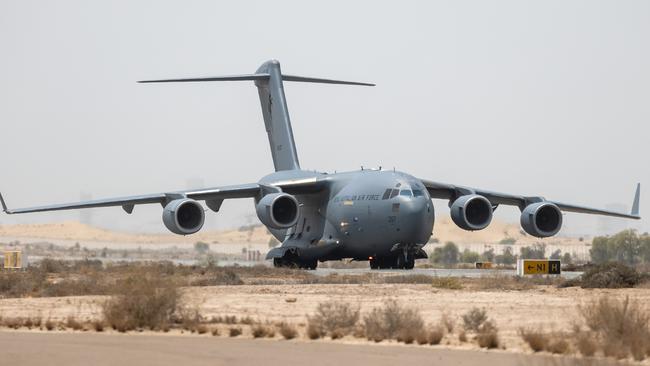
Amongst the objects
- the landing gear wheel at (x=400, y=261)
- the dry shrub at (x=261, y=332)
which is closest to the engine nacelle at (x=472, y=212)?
the landing gear wheel at (x=400, y=261)

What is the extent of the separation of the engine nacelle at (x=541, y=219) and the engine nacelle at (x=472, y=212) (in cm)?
134

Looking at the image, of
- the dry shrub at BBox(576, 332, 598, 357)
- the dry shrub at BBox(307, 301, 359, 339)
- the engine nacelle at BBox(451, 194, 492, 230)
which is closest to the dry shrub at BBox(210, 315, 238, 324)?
the dry shrub at BBox(307, 301, 359, 339)

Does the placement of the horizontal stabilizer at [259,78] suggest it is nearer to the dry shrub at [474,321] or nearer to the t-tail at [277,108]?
the t-tail at [277,108]

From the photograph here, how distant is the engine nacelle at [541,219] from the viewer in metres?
37.3

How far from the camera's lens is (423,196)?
35.0 m

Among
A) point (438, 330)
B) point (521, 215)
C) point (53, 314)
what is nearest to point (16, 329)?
point (53, 314)

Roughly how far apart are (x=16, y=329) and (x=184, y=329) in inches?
98.2

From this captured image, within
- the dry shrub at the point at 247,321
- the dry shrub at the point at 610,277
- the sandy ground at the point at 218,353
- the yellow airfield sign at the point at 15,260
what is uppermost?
the yellow airfield sign at the point at 15,260

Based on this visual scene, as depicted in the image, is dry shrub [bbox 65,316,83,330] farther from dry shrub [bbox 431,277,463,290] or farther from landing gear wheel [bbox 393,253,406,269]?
landing gear wheel [bbox 393,253,406,269]

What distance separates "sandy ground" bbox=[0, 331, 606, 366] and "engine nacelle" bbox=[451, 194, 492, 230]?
72.3 feet

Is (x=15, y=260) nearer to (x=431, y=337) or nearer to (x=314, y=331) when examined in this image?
(x=314, y=331)

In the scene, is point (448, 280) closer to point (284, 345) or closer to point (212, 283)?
point (212, 283)

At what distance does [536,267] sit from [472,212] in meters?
4.22

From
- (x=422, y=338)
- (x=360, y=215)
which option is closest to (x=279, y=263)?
(x=360, y=215)
